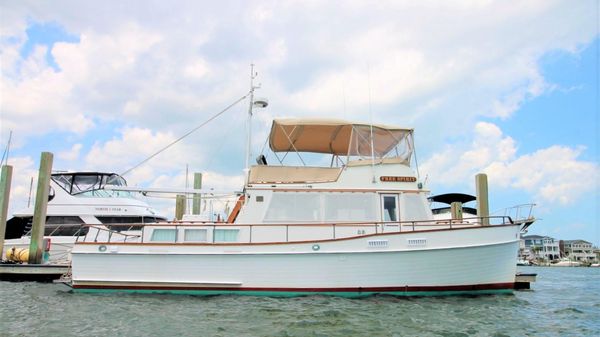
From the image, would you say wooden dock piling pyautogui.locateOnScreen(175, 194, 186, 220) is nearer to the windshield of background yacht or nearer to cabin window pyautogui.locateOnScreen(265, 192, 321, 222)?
the windshield of background yacht

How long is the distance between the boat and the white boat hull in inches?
293

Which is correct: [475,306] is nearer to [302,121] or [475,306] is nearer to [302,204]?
[302,204]

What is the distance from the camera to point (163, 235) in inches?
387

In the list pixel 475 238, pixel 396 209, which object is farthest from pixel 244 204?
pixel 475 238

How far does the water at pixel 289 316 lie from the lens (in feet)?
20.7

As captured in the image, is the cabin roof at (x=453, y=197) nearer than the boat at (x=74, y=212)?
No

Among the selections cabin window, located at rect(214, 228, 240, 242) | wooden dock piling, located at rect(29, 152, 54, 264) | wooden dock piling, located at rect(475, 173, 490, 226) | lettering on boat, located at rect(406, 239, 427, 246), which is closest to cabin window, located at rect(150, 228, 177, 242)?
cabin window, located at rect(214, 228, 240, 242)

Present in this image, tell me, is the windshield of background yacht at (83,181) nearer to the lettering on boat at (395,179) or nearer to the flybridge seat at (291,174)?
the flybridge seat at (291,174)

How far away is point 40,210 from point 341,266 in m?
10.2

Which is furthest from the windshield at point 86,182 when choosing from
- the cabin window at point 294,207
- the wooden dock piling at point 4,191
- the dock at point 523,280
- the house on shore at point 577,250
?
the house on shore at point 577,250

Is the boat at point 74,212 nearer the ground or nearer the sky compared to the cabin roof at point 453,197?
nearer the ground

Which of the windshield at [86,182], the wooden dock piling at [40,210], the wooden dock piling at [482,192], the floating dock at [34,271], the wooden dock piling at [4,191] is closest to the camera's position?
the floating dock at [34,271]

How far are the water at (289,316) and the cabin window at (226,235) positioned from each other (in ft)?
4.42

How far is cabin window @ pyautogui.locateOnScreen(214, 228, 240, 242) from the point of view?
967 centimetres
